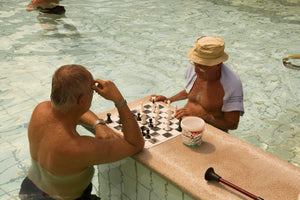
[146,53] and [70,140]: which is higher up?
[70,140]

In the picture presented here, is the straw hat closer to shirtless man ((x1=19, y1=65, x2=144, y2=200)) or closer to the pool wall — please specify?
shirtless man ((x1=19, y1=65, x2=144, y2=200))

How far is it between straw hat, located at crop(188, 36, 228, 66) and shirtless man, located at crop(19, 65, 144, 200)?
95 cm

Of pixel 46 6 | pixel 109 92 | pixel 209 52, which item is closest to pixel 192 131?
pixel 109 92

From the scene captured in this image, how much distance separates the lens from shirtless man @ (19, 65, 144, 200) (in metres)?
2.13

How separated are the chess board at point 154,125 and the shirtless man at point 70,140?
0.23 meters

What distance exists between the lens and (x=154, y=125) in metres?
2.86

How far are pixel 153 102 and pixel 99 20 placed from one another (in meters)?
6.61

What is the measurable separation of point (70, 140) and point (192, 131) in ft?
2.99

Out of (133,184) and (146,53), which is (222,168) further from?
(146,53)

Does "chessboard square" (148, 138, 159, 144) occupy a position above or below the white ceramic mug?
below

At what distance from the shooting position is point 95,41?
7906mm

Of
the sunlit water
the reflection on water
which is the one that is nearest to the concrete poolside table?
the sunlit water

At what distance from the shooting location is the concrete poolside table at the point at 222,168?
210 cm

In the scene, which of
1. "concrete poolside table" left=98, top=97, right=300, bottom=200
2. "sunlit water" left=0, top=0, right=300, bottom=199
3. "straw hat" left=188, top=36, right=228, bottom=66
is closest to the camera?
"concrete poolside table" left=98, top=97, right=300, bottom=200
